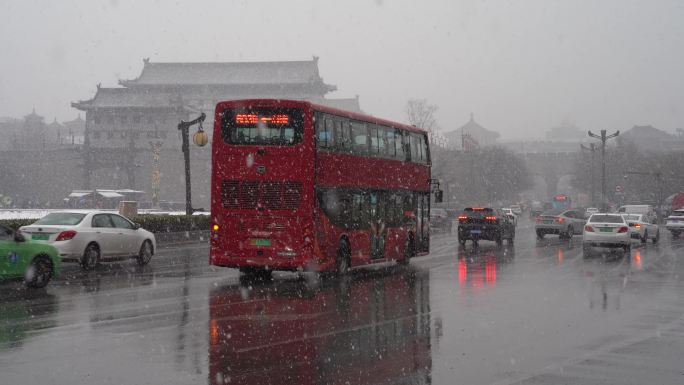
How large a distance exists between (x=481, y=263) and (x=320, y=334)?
45.0ft

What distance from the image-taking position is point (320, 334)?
10.3 m

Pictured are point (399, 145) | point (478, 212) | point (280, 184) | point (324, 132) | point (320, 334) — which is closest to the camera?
point (320, 334)

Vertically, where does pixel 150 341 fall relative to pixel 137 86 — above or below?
below

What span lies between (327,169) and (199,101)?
267 feet

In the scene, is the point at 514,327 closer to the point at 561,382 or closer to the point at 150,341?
the point at 561,382

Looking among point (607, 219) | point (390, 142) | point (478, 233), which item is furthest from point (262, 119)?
point (478, 233)

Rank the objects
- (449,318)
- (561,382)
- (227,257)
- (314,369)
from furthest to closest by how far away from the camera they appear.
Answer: (227,257)
(449,318)
(314,369)
(561,382)

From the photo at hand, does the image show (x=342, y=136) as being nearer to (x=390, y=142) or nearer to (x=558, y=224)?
(x=390, y=142)

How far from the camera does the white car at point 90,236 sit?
60.4 ft

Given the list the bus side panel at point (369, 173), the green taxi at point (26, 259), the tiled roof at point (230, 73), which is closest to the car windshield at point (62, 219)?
the green taxi at point (26, 259)

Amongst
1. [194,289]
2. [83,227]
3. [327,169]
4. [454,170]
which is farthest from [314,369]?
[454,170]

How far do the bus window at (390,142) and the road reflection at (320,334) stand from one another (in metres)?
4.27

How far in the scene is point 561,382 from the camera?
7.64m

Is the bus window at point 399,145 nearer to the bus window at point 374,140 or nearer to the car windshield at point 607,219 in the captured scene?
the bus window at point 374,140
